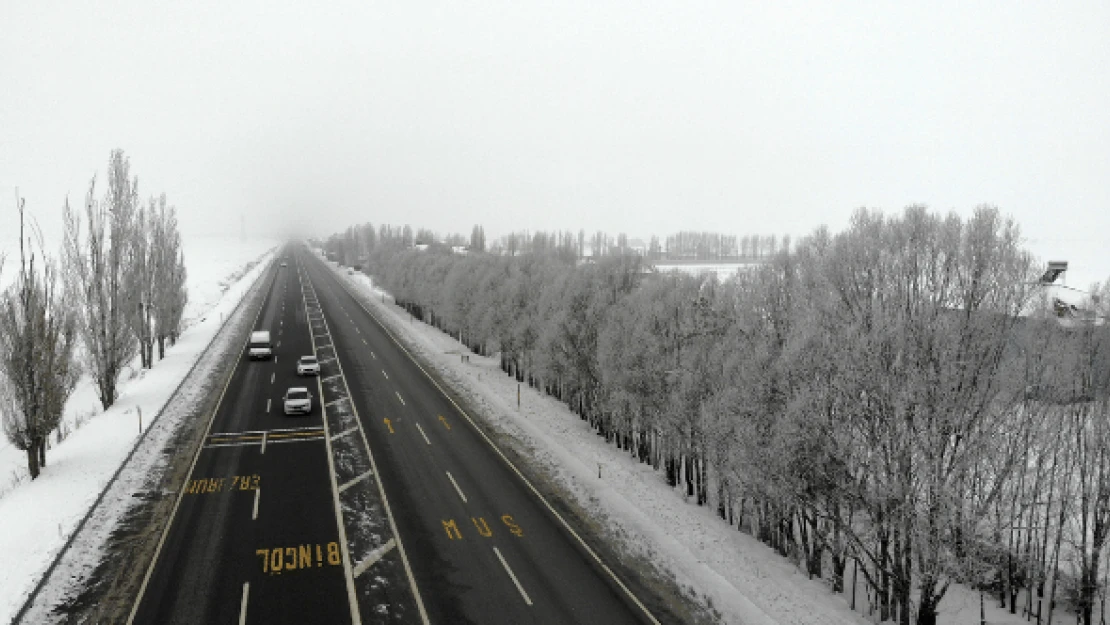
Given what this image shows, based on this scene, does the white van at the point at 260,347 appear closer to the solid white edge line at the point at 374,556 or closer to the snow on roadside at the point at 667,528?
the snow on roadside at the point at 667,528

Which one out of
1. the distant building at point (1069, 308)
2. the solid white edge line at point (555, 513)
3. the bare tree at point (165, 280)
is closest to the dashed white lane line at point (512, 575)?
the solid white edge line at point (555, 513)

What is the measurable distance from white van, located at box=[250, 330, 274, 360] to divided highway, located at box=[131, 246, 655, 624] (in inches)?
570

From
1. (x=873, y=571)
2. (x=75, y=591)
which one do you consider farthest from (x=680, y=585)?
(x=75, y=591)

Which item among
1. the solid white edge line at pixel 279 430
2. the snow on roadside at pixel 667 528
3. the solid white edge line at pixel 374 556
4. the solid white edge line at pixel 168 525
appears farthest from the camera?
the solid white edge line at pixel 279 430

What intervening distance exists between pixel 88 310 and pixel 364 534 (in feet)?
96.0

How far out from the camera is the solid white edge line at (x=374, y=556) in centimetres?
1932

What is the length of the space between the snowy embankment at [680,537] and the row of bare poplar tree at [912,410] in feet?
5.07

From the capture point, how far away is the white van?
52.3 meters

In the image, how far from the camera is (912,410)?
1894 cm

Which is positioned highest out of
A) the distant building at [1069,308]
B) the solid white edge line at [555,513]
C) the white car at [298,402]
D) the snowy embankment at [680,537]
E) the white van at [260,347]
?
the distant building at [1069,308]

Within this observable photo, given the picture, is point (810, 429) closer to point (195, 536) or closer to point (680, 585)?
point (680, 585)

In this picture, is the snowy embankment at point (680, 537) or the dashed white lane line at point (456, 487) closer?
the snowy embankment at point (680, 537)

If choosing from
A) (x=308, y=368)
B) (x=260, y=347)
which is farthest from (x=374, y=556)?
(x=260, y=347)

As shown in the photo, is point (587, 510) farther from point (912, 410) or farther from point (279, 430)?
point (279, 430)
